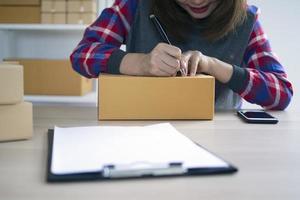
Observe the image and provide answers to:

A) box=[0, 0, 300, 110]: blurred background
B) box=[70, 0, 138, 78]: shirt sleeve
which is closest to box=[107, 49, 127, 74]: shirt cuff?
box=[70, 0, 138, 78]: shirt sleeve

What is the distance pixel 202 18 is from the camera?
110cm

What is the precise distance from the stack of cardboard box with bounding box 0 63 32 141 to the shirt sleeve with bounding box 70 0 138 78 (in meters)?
0.37

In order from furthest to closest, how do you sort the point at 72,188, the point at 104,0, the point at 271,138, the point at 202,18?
the point at 104,0, the point at 202,18, the point at 271,138, the point at 72,188

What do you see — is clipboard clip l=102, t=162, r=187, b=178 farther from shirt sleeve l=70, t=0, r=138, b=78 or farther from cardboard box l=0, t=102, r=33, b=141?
shirt sleeve l=70, t=0, r=138, b=78

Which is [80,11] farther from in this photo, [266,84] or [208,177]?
[208,177]

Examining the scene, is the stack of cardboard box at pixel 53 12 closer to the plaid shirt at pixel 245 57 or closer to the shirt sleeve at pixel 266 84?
the plaid shirt at pixel 245 57

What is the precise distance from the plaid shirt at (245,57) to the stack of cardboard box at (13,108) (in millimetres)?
407

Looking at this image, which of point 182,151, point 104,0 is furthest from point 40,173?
point 104,0

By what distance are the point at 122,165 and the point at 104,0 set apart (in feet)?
4.70

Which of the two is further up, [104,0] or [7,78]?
[104,0]

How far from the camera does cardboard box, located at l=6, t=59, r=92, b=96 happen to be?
173cm

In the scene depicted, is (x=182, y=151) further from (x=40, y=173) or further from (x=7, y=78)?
A: (x=7, y=78)

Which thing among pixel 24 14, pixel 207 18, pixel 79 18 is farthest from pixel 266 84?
pixel 24 14

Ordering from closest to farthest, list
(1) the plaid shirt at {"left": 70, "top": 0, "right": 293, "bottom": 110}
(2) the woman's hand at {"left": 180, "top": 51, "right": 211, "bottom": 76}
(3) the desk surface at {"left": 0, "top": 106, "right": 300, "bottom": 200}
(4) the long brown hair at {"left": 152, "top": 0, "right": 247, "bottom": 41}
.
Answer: (3) the desk surface at {"left": 0, "top": 106, "right": 300, "bottom": 200}, (2) the woman's hand at {"left": 180, "top": 51, "right": 211, "bottom": 76}, (1) the plaid shirt at {"left": 70, "top": 0, "right": 293, "bottom": 110}, (4) the long brown hair at {"left": 152, "top": 0, "right": 247, "bottom": 41}
